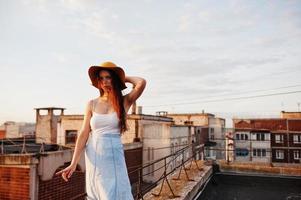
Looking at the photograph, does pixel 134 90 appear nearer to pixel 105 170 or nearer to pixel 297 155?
pixel 105 170

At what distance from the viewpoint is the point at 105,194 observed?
7.45 ft

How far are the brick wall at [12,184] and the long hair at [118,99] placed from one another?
7.97 m

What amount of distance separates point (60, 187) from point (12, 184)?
1.82 metres

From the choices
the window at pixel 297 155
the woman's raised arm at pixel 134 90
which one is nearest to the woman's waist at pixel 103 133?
the woman's raised arm at pixel 134 90

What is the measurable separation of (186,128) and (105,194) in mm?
24529

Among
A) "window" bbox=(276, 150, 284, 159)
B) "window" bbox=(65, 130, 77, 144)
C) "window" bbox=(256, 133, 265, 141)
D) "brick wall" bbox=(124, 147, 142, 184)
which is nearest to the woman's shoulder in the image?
"brick wall" bbox=(124, 147, 142, 184)

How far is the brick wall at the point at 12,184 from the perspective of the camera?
9047 mm

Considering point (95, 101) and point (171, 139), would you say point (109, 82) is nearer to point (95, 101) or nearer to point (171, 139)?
point (95, 101)

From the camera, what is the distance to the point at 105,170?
229 cm

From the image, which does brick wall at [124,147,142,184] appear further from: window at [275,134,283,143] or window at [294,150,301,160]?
window at [294,150,301,160]

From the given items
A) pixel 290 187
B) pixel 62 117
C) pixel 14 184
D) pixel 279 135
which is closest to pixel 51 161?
pixel 14 184

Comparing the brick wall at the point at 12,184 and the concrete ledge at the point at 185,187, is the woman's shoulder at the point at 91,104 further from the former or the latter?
the brick wall at the point at 12,184

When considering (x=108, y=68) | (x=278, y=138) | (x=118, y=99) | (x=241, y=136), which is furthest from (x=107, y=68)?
(x=241, y=136)

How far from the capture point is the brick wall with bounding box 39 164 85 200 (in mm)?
9586
